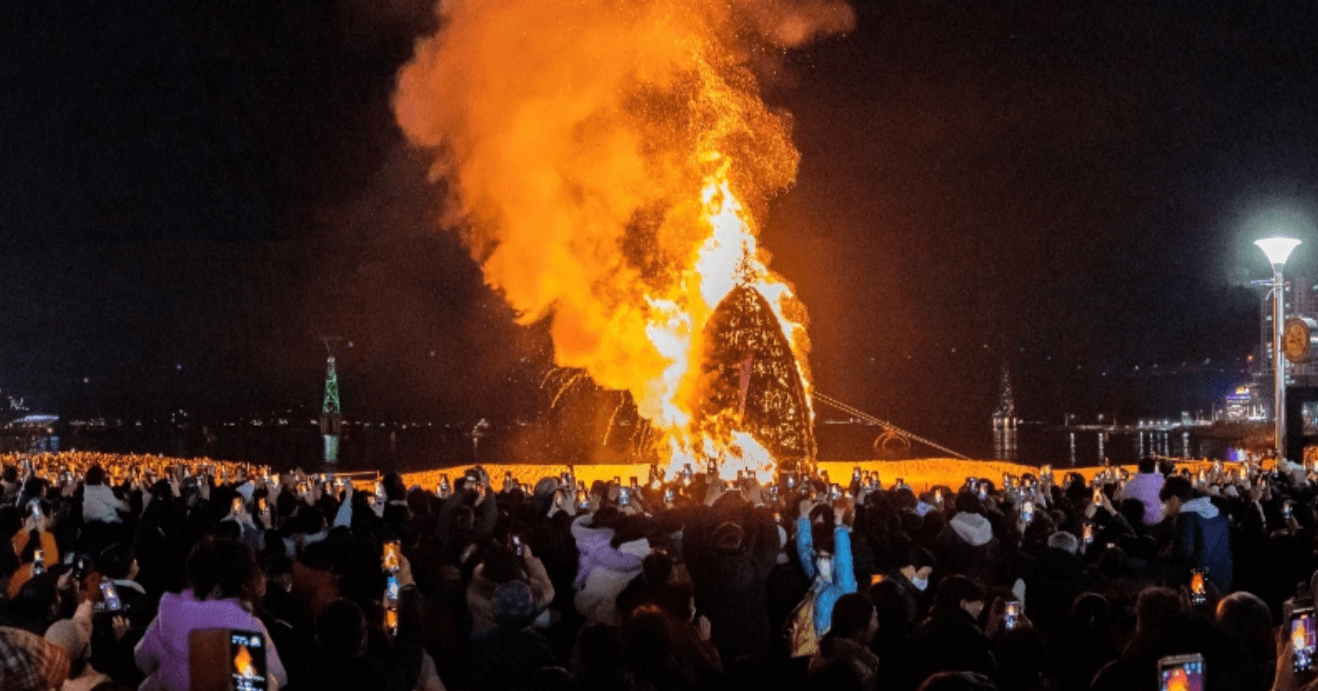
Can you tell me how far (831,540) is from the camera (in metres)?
7.47

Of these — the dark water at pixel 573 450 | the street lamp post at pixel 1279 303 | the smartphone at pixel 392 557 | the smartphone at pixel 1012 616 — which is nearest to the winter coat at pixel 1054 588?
the smartphone at pixel 1012 616

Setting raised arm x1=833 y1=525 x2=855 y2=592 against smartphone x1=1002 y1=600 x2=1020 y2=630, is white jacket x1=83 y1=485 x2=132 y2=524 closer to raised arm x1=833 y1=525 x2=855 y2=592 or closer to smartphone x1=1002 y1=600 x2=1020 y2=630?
raised arm x1=833 y1=525 x2=855 y2=592

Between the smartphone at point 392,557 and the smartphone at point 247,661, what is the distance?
12.0 feet

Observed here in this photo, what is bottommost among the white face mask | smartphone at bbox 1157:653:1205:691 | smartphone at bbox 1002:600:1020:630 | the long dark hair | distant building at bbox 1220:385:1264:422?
smartphone at bbox 1002:600:1020:630

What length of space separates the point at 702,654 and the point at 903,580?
2.38 m

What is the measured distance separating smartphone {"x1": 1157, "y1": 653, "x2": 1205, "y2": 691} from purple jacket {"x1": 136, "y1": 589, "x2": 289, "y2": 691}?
12.4 feet

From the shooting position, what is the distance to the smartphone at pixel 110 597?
7461 millimetres

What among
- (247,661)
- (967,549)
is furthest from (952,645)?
(247,661)

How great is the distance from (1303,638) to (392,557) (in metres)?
5.74

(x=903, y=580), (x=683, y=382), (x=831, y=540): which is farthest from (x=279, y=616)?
(x=683, y=382)

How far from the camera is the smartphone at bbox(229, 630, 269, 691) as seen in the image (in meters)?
4.64

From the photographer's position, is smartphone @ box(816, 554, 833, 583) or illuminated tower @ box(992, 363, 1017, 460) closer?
smartphone @ box(816, 554, 833, 583)

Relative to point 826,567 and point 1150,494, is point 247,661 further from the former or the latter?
point 1150,494

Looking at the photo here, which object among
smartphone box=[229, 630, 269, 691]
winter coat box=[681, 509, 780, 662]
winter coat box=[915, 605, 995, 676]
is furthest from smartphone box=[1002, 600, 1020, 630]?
smartphone box=[229, 630, 269, 691]
